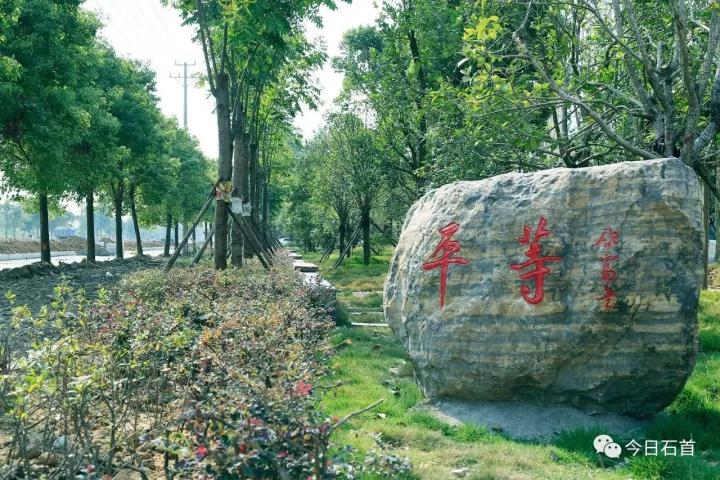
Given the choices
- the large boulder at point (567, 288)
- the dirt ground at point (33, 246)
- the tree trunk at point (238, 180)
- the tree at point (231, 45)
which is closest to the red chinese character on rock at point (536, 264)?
the large boulder at point (567, 288)

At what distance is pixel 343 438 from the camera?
473 centimetres

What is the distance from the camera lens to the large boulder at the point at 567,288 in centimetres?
497

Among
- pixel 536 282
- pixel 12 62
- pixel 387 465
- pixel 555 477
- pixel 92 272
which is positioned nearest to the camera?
pixel 387 465

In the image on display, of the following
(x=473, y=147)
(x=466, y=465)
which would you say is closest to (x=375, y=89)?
(x=473, y=147)

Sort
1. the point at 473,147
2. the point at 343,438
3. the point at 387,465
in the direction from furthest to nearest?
the point at 473,147 < the point at 343,438 < the point at 387,465

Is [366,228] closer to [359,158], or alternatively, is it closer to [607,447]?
[359,158]

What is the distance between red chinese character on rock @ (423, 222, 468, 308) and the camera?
5.59 m

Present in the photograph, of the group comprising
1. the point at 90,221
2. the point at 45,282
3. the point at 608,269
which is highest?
the point at 90,221

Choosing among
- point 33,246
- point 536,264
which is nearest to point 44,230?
point 536,264

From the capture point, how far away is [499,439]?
4.90 metres

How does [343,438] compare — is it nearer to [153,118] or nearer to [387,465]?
[387,465]

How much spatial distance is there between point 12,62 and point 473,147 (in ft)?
32.0

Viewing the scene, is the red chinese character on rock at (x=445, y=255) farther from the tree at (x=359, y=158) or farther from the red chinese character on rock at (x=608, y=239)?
the tree at (x=359, y=158)

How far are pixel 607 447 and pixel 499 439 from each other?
0.79 metres
